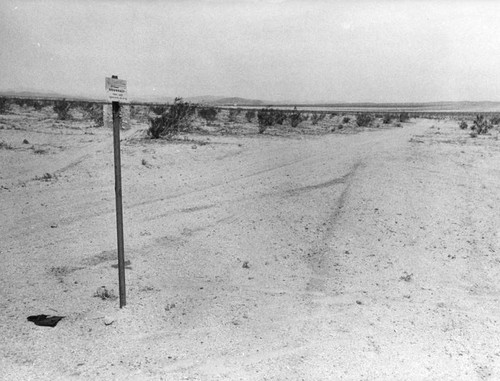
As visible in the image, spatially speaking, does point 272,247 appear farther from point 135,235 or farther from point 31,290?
point 31,290

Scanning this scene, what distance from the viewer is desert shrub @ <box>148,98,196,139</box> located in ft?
63.9

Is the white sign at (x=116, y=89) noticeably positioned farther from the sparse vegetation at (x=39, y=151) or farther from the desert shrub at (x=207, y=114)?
the desert shrub at (x=207, y=114)

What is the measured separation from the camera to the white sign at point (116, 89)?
14.5 ft

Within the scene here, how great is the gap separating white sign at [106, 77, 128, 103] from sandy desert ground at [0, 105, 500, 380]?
218 centimetres

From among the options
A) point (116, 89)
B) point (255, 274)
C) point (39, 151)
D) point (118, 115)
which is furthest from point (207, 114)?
point (116, 89)

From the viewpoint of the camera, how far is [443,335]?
4.73 m

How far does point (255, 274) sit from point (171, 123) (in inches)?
608

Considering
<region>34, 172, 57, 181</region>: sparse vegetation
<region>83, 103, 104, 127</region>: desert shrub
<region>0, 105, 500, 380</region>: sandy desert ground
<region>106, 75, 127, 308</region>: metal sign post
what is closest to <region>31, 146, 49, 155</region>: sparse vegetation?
<region>0, 105, 500, 380</region>: sandy desert ground

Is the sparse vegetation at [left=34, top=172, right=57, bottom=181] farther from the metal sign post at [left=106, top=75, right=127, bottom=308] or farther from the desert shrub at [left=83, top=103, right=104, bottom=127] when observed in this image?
the desert shrub at [left=83, top=103, right=104, bottom=127]

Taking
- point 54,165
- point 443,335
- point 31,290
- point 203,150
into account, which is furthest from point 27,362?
point 203,150

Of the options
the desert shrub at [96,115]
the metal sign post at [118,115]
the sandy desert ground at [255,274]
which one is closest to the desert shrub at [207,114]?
the desert shrub at [96,115]

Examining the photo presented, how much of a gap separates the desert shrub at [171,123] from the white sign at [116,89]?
14.9 meters

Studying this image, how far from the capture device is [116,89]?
14.7ft

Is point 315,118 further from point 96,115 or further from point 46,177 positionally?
point 46,177
